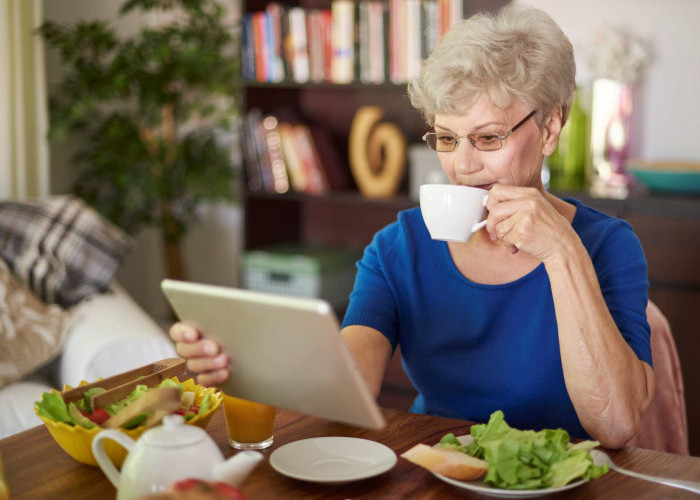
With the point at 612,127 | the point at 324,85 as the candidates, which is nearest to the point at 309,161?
the point at 324,85

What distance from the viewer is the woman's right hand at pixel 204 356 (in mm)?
965

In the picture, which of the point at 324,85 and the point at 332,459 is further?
the point at 324,85

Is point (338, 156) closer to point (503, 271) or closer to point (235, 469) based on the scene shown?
point (503, 271)

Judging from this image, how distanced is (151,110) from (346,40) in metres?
0.86

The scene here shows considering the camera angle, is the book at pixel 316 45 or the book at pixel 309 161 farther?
the book at pixel 309 161

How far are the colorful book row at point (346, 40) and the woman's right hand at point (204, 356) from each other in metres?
2.05

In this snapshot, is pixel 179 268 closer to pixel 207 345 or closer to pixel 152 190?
pixel 152 190

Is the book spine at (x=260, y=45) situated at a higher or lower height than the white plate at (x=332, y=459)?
higher

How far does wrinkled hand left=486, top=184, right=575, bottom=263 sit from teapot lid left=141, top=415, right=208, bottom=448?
0.55m

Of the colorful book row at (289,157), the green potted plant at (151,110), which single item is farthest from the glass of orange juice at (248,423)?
the green potted plant at (151,110)

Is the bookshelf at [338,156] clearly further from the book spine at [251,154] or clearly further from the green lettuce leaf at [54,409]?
the green lettuce leaf at [54,409]

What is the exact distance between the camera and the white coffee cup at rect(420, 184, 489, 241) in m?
1.17

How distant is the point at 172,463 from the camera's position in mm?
782

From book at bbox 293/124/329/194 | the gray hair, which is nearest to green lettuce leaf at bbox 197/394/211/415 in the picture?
the gray hair
